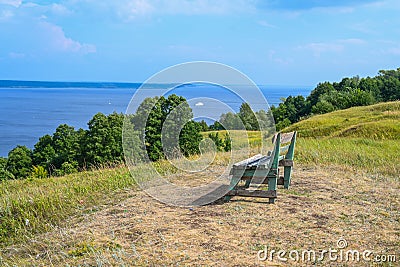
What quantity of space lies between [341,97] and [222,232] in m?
48.9

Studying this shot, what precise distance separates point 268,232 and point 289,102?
59.5 metres

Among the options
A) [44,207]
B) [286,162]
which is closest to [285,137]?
[286,162]

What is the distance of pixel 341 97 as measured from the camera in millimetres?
51062

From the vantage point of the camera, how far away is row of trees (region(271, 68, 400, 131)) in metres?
45.7

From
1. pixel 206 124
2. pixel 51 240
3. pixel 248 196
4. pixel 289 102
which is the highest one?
pixel 289 102

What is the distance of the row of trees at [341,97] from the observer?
150 ft

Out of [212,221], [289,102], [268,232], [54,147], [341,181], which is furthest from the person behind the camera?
[289,102]

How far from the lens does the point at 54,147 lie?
132 ft

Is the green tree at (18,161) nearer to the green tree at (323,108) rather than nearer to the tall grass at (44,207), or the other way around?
the green tree at (323,108)

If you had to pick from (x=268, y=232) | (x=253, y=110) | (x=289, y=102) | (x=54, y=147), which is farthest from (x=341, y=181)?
(x=289, y=102)

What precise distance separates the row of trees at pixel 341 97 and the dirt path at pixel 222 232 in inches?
1281

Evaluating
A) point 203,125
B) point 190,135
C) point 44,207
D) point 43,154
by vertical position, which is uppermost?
point 203,125

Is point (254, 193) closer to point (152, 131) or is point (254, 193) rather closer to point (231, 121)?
point (231, 121)

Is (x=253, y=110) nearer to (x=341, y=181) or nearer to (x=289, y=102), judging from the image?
(x=341, y=181)
